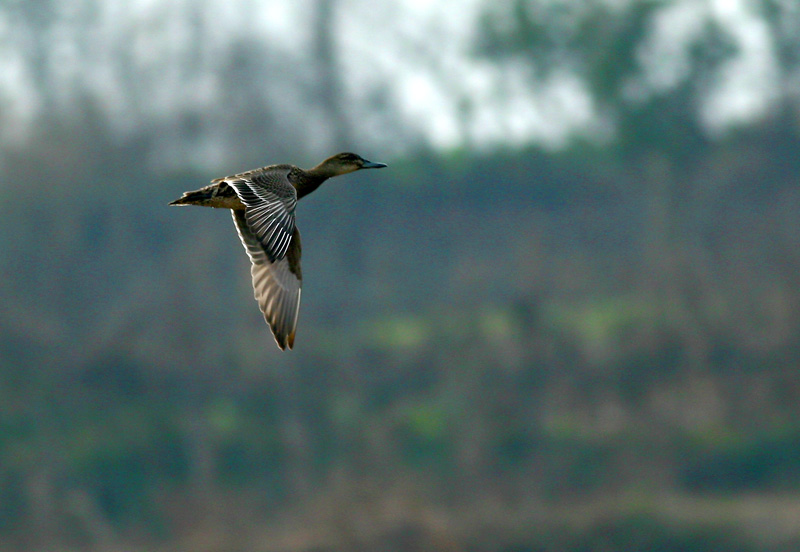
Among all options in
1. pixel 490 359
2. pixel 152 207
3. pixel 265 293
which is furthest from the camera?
pixel 490 359

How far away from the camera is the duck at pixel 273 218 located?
6422 mm

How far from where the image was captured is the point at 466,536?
921 inches

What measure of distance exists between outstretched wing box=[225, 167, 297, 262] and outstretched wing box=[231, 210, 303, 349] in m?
0.51

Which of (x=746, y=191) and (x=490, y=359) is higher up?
(x=746, y=191)

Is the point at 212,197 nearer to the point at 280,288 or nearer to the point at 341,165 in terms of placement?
the point at 280,288

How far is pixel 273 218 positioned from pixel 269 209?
6 cm

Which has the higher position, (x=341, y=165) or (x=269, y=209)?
(x=341, y=165)

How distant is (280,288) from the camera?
7648 mm

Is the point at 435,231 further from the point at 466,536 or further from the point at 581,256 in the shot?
the point at 466,536

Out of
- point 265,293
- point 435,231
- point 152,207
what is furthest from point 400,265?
point 265,293

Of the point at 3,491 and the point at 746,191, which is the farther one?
the point at 746,191

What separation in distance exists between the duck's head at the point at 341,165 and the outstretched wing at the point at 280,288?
0.45 meters

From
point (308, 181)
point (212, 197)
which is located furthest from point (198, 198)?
point (308, 181)

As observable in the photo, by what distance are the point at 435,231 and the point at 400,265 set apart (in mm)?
1099
